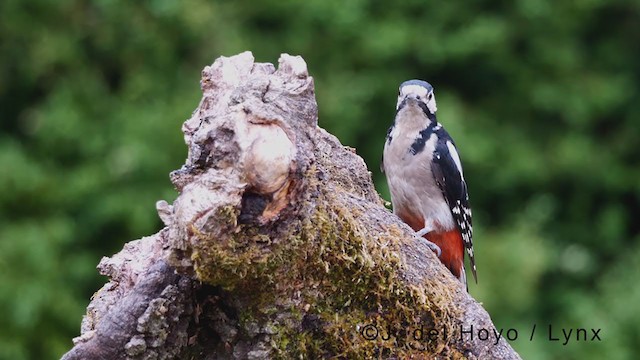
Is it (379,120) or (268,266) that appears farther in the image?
(379,120)

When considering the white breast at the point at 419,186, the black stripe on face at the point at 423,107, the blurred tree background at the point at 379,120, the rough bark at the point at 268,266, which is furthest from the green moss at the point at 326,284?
the blurred tree background at the point at 379,120

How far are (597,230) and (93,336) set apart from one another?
521 centimetres

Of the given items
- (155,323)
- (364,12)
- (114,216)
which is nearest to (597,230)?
(364,12)

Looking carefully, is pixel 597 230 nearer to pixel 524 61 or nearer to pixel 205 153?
pixel 524 61

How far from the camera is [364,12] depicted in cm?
655

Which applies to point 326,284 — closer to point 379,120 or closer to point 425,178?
point 425,178

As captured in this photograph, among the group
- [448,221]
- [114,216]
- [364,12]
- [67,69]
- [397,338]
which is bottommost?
[397,338]

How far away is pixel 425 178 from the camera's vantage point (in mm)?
3869

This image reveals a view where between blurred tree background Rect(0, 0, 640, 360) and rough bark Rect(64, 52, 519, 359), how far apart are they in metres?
3.08

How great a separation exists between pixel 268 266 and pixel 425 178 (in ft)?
5.17

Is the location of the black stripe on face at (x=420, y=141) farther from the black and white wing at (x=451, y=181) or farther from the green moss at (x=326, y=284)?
the green moss at (x=326, y=284)

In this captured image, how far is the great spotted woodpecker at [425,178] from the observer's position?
12.7 ft

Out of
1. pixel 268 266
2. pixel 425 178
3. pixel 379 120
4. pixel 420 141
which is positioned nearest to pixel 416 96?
pixel 420 141

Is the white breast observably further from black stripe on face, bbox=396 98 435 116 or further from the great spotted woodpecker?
black stripe on face, bbox=396 98 435 116
